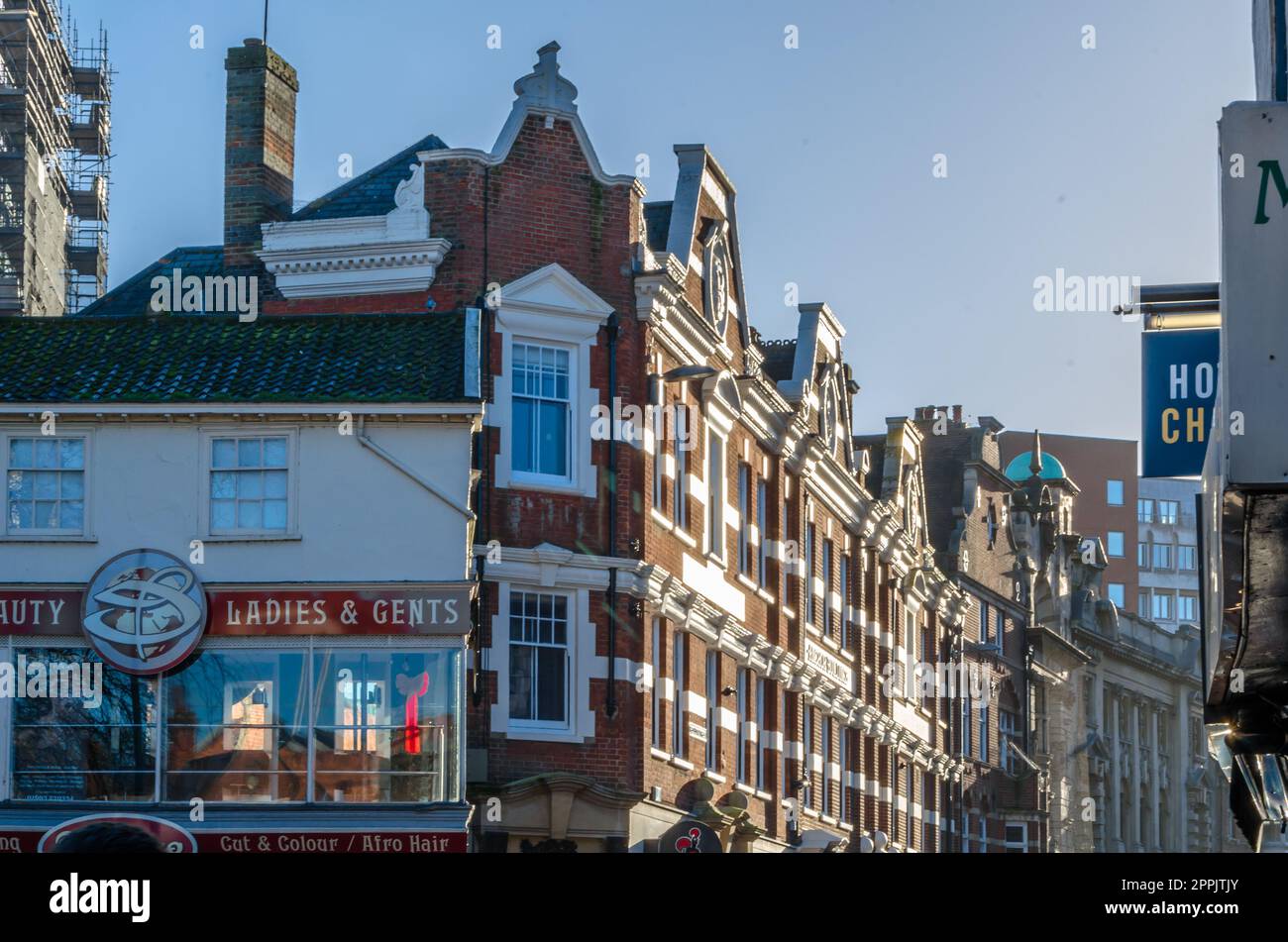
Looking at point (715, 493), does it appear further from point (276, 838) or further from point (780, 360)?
point (276, 838)

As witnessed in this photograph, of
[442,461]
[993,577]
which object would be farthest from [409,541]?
[993,577]

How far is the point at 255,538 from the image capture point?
29.5 meters

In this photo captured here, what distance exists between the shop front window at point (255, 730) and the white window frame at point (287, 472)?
165 centimetres

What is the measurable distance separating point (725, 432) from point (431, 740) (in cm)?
955

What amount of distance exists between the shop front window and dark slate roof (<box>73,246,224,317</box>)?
8431 millimetres

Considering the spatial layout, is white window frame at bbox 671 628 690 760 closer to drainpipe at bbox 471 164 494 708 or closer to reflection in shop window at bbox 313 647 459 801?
drainpipe at bbox 471 164 494 708

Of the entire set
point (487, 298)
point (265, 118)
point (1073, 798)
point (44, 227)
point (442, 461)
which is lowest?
point (1073, 798)

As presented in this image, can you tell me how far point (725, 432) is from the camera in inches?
1419

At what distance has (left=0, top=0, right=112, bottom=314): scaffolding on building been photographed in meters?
63.0

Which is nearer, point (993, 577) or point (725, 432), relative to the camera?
point (725, 432)

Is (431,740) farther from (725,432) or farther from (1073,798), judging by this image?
(1073,798)

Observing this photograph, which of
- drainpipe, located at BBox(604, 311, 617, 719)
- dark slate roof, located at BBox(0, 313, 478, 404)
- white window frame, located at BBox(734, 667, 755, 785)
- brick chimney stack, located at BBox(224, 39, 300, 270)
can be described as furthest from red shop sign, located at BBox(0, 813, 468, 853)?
brick chimney stack, located at BBox(224, 39, 300, 270)

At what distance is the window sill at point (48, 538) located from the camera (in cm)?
2967
